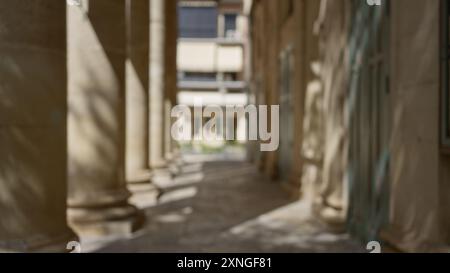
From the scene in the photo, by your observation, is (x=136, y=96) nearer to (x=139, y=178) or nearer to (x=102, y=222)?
(x=139, y=178)

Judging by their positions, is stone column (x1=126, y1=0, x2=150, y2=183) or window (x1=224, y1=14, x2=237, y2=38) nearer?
stone column (x1=126, y1=0, x2=150, y2=183)

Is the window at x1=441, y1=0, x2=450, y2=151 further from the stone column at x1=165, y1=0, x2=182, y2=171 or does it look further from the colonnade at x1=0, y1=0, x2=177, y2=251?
the stone column at x1=165, y1=0, x2=182, y2=171

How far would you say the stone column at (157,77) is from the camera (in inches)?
529

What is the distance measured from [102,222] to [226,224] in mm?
2072

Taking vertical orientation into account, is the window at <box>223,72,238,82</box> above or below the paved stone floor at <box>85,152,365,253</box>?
above

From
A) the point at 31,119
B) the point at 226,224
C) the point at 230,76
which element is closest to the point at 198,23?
the point at 230,76

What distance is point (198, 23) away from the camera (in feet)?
129

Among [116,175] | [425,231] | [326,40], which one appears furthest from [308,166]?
[425,231]

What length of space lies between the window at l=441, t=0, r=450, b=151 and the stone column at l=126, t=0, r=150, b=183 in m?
7.41

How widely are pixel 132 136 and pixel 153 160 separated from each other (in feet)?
14.7

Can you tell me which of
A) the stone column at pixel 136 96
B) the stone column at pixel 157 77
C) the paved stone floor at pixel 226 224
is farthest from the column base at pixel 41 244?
the stone column at pixel 157 77

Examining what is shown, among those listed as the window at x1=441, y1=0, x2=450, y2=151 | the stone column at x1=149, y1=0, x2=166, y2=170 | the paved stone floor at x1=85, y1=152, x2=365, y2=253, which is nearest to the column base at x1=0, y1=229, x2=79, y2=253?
the paved stone floor at x1=85, y1=152, x2=365, y2=253

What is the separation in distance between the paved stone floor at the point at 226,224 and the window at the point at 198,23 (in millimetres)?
28011

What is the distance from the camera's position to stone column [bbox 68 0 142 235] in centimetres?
680
